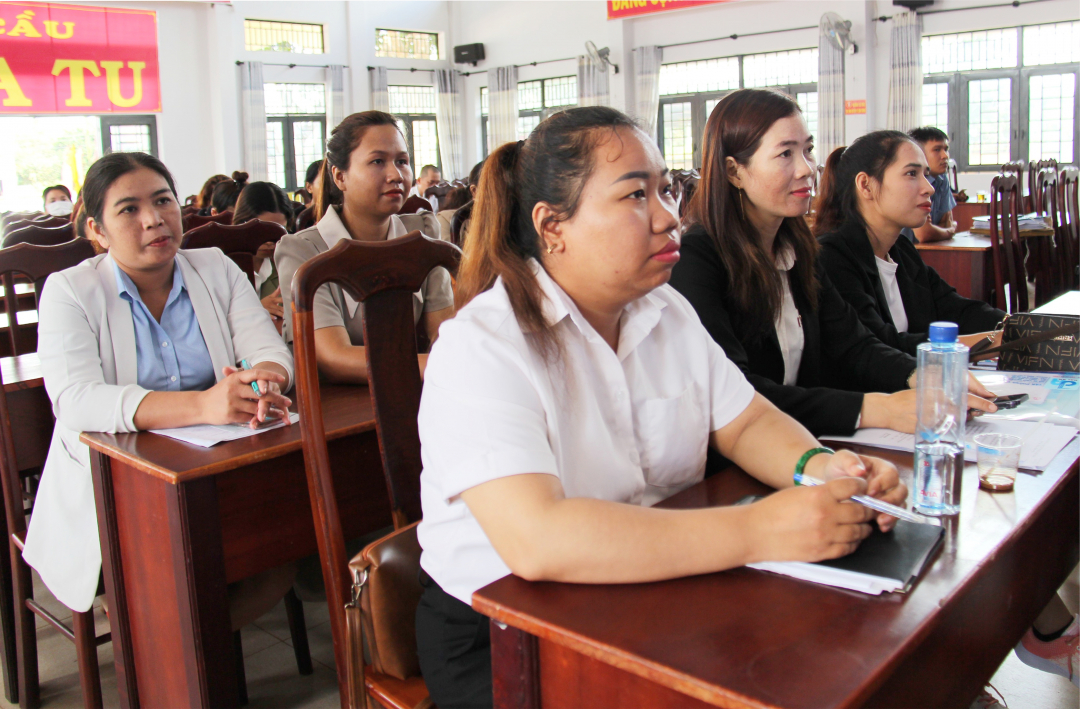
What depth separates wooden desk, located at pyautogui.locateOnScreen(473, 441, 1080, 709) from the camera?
0.66 metres

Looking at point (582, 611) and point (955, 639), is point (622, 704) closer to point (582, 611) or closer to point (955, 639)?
point (582, 611)

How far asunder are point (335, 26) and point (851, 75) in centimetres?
700

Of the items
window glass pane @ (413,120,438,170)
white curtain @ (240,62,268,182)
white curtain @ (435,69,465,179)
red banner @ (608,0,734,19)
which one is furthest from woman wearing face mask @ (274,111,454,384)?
white curtain @ (435,69,465,179)

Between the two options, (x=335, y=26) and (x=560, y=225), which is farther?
(x=335, y=26)

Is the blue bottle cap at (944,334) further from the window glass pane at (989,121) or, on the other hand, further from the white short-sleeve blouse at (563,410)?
the window glass pane at (989,121)

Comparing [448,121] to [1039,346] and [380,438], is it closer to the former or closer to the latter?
[1039,346]

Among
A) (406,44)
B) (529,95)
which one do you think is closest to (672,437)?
(529,95)

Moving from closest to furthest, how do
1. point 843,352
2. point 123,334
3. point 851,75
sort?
point 123,334 → point 843,352 → point 851,75

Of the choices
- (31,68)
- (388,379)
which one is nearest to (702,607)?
(388,379)

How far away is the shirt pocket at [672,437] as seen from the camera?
3.61 feet

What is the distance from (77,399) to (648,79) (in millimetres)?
10646

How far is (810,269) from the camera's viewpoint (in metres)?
1.77

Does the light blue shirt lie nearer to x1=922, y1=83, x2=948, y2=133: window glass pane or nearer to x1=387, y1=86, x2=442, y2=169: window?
x1=922, y1=83, x2=948, y2=133: window glass pane

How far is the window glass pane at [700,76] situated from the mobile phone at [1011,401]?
31.0ft
